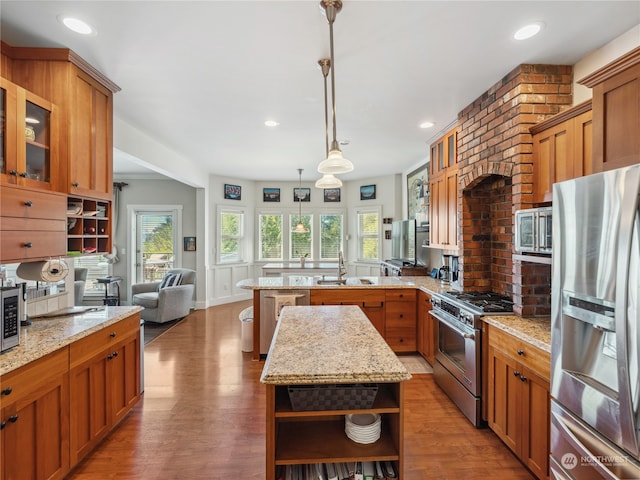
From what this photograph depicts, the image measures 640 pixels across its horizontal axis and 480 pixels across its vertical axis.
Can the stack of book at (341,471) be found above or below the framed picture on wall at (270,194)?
below

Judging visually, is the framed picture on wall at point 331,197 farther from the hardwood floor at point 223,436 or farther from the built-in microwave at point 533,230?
the built-in microwave at point 533,230

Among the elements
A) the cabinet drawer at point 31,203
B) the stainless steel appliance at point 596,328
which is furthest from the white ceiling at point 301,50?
the stainless steel appliance at point 596,328

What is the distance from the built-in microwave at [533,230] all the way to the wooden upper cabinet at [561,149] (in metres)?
0.20

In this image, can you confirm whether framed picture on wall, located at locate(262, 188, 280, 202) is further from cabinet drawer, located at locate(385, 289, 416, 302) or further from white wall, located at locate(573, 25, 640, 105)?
white wall, located at locate(573, 25, 640, 105)

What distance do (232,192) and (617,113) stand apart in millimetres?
6494

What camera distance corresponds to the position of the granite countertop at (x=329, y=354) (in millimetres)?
1298

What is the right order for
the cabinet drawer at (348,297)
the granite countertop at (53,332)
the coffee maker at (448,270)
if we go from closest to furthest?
the granite countertop at (53,332)
the coffee maker at (448,270)
the cabinet drawer at (348,297)

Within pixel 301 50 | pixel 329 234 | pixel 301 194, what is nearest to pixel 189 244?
pixel 301 194

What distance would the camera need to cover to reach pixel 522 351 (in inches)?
76.7

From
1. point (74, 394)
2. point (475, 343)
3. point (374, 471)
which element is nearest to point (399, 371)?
point (374, 471)

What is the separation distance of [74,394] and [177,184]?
5382mm

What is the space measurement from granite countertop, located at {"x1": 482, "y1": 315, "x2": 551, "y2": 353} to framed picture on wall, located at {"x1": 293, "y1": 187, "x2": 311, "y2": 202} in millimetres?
5633

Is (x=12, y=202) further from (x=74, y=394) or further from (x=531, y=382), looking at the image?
(x=531, y=382)

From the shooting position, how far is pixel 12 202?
175cm
